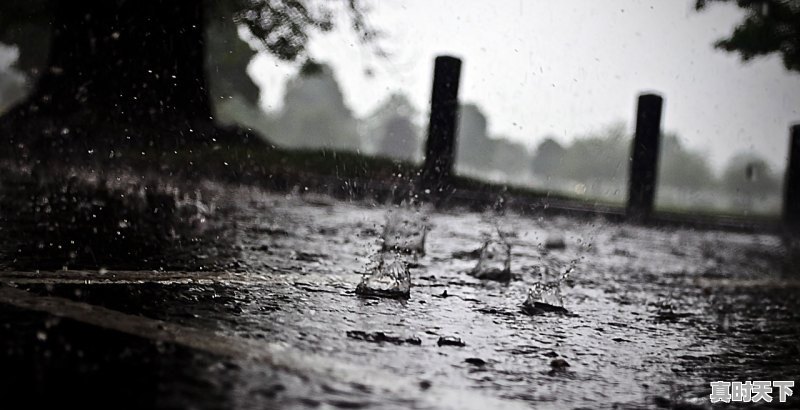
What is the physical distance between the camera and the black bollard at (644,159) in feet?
32.4

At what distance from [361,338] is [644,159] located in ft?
29.1

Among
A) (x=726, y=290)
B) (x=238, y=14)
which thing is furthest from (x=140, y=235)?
(x=238, y=14)

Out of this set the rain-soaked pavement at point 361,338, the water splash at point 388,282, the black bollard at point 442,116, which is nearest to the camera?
the rain-soaked pavement at point 361,338

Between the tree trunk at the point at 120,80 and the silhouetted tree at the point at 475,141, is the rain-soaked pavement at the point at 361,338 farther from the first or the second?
the silhouetted tree at the point at 475,141

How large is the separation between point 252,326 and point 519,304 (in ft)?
3.83

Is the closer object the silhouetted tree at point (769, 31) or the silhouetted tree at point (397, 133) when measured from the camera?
the silhouetted tree at point (769, 31)

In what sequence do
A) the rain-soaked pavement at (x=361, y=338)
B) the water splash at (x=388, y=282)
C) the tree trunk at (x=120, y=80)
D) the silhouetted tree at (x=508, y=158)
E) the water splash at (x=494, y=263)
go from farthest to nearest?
the silhouetted tree at (x=508, y=158) < the tree trunk at (x=120, y=80) < the water splash at (x=494, y=263) < the water splash at (x=388, y=282) < the rain-soaked pavement at (x=361, y=338)

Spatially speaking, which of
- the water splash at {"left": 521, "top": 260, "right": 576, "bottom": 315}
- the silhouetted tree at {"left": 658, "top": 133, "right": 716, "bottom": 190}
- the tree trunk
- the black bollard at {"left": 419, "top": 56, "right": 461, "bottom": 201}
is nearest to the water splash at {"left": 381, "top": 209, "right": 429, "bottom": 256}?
the water splash at {"left": 521, "top": 260, "right": 576, "bottom": 315}

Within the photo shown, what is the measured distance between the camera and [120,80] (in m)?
9.16

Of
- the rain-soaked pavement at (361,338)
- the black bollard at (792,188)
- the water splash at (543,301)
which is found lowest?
the rain-soaked pavement at (361,338)

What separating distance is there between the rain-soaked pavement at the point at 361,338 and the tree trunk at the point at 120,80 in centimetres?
557

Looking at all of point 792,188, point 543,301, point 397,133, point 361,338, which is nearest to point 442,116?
point 792,188

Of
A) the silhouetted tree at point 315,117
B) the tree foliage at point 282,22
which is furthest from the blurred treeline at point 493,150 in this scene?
the tree foliage at point 282,22

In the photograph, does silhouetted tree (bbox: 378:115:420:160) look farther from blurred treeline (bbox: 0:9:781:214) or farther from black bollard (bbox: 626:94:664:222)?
black bollard (bbox: 626:94:664:222)
